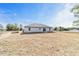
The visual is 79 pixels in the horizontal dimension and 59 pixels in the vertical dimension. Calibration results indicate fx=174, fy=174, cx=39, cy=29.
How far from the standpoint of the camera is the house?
196cm

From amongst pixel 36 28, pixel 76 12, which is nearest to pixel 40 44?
pixel 36 28

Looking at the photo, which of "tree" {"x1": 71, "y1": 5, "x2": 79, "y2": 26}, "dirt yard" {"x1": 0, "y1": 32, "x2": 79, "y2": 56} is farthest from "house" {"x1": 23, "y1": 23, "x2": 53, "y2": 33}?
"tree" {"x1": 71, "y1": 5, "x2": 79, "y2": 26}

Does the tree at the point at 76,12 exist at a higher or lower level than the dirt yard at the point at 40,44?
higher

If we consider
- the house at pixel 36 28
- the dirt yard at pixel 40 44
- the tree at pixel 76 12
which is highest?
the tree at pixel 76 12

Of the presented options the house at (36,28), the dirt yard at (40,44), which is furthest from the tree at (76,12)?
the house at (36,28)

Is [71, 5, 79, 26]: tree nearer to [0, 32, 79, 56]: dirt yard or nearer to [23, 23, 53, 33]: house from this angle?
[0, 32, 79, 56]: dirt yard

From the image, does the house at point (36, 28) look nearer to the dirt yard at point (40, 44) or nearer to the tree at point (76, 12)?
the dirt yard at point (40, 44)

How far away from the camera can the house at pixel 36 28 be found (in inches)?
77.3

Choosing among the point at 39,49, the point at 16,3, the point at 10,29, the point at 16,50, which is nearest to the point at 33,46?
the point at 39,49

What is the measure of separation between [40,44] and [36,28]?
188 millimetres

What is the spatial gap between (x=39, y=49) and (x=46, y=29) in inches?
9.5

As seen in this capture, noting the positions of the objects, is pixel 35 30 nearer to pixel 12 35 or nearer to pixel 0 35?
pixel 12 35

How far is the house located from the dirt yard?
46 millimetres

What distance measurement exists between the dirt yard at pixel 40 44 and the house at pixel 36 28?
1.8 inches
